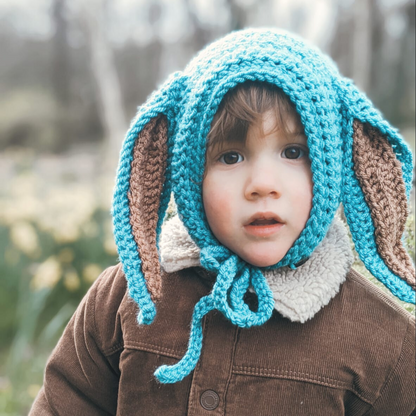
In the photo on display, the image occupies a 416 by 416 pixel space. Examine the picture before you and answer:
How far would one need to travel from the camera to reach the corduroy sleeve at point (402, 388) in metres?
1.10

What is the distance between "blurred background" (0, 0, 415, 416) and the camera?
2.58 metres

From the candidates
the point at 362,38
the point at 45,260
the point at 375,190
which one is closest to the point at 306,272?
the point at 375,190

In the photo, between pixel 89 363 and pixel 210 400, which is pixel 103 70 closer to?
pixel 89 363

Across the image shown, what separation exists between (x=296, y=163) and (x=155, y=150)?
0.32m

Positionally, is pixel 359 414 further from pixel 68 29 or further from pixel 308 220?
pixel 68 29

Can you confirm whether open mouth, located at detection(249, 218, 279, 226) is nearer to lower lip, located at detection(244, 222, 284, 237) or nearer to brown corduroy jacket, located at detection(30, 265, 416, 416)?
lower lip, located at detection(244, 222, 284, 237)

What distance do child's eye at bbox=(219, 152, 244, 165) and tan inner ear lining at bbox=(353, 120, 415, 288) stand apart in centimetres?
26

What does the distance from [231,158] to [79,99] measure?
8.09 m

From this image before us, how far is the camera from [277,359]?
112cm

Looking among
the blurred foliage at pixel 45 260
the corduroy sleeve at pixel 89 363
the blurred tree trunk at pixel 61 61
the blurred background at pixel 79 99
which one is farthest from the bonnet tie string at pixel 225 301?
the blurred tree trunk at pixel 61 61

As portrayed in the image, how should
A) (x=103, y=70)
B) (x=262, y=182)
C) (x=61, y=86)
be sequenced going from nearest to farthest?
1. (x=262, y=182)
2. (x=103, y=70)
3. (x=61, y=86)

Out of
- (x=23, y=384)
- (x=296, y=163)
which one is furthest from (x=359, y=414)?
(x=23, y=384)

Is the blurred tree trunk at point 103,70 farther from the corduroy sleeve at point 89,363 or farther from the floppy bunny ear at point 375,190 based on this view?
the floppy bunny ear at point 375,190

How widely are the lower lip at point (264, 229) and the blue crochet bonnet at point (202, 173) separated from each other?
Answer: 0.20ft
